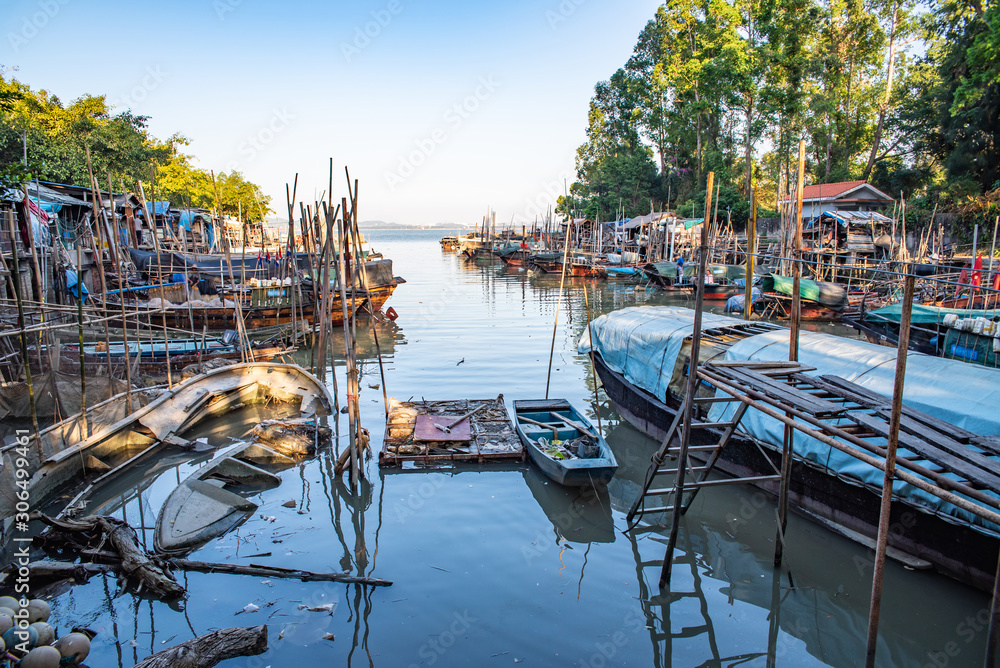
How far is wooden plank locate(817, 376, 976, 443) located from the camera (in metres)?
4.62

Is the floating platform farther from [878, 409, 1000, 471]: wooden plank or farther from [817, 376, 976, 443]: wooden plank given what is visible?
[878, 409, 1000, 471]: wooden plank

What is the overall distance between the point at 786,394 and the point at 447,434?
219 inches

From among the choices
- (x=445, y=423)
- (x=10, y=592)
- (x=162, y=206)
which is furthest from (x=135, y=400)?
(x=162, y=206)

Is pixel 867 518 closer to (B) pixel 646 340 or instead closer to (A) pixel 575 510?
(A) pixel 575 510

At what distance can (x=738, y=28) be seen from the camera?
123ft

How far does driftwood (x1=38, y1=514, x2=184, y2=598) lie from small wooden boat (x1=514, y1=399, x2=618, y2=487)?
445cm

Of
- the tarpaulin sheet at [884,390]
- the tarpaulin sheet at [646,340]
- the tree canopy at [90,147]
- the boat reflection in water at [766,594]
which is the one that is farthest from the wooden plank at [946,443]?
the tree canopy at [90,147]

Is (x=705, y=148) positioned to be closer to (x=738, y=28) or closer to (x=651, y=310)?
(x=738, y=28)

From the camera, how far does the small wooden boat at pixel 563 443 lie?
7379 mm

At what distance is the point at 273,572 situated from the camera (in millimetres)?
5930

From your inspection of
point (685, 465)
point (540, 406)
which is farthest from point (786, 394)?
point (540, 406)

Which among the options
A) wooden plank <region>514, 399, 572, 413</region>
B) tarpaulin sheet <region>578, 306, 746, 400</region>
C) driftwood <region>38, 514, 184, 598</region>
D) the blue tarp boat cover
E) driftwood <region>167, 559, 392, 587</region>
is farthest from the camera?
wooden plank <region>514, 399, 572, 413</region>

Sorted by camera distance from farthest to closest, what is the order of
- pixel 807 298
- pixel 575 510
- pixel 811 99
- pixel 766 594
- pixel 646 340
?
pixel 811 99
pixel 807 298
pixel 646 340
pixel 575 510
pixel 766 594

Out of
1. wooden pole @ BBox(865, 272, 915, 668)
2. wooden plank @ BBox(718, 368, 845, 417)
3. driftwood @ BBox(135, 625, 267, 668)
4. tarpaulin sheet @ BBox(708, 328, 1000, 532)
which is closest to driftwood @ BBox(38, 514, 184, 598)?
driftwood @ BBox(135, 625, 267, 668)
